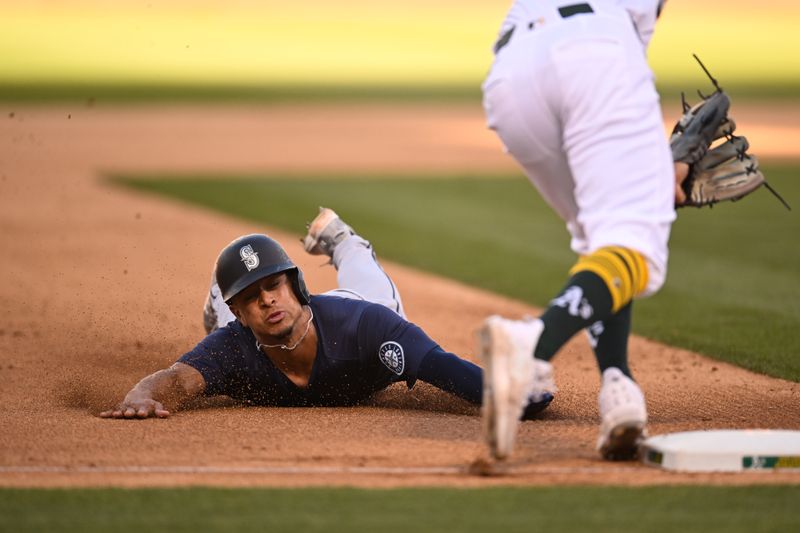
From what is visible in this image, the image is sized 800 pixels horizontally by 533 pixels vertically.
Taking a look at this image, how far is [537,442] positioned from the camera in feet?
15.5

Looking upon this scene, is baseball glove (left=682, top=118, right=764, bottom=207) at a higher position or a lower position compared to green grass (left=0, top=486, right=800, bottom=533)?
higher

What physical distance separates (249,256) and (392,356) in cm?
70

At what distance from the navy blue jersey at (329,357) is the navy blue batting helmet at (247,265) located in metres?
0.21

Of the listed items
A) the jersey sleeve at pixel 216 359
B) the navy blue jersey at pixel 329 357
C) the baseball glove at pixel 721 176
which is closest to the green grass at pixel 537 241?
the baseball glove at pixel 721 176

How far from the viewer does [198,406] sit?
5.61 meters

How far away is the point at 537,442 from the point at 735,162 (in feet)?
4.02

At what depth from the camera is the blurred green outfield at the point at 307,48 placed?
33562 mm

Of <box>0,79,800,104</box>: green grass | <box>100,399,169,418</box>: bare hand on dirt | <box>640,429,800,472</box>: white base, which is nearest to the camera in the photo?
<box>640,429,800,472</box>: white base

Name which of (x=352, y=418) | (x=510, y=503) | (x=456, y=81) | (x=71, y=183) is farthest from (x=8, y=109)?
(x=510, y=503)

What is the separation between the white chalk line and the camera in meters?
4.21

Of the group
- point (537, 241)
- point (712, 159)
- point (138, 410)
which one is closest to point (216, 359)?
point (138, 410)

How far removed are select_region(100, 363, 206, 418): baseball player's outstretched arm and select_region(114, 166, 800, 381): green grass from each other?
2.93m

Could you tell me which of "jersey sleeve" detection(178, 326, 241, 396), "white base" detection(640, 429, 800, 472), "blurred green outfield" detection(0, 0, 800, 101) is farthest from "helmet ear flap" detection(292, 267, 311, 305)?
"blurred green outfield" detection(0, 0, 800, 101)

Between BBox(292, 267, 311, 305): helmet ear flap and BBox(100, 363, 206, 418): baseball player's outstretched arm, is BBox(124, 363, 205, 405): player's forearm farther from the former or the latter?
BBox(292, 267, 311, 305): helmet ear flap
